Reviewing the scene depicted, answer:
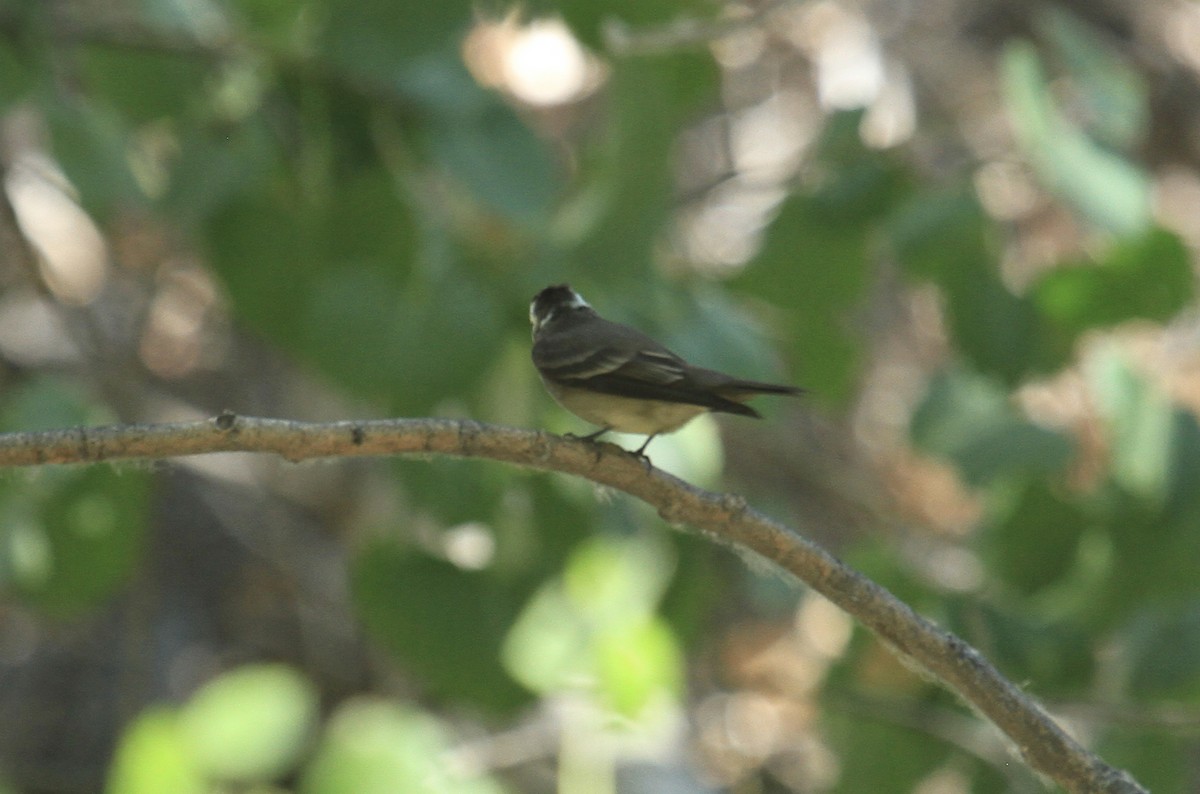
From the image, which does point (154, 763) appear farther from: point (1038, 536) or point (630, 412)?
point (1038, 536)

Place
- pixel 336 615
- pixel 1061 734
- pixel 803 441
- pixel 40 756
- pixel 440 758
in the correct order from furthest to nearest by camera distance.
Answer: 1. pixel 803 441
2. pixel 336 615
3. pixel 40 756
4. pixel 440 758
5. pixel 1061 734

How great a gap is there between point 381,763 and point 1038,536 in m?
2.70

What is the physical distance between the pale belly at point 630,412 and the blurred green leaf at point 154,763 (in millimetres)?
1907

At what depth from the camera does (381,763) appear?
4910mm

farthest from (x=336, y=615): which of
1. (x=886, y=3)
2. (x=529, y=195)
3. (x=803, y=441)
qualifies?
(x=886, y=3)

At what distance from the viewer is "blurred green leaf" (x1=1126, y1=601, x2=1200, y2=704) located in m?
5.11

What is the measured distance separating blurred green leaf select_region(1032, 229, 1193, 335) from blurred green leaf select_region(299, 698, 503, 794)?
2.78 metres

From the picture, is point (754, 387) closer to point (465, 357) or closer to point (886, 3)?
point (465, 357)

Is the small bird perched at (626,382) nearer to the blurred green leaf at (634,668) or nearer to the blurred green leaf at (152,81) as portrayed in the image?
the blurred green leaf at (634,668)

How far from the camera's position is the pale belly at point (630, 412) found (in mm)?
3713

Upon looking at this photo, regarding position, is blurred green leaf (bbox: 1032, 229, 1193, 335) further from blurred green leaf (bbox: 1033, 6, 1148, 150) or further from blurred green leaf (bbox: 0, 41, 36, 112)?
blurred green leaf (bbox: 0, 41, 36, 112)

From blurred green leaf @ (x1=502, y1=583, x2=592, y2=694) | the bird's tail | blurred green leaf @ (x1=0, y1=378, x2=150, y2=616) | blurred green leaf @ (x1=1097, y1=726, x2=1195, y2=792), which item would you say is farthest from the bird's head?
blurred green leaf @ (x1=1097, y1=726, x2=1195, y2=792)

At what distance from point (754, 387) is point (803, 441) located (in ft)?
20.1

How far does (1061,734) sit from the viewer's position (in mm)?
2916
